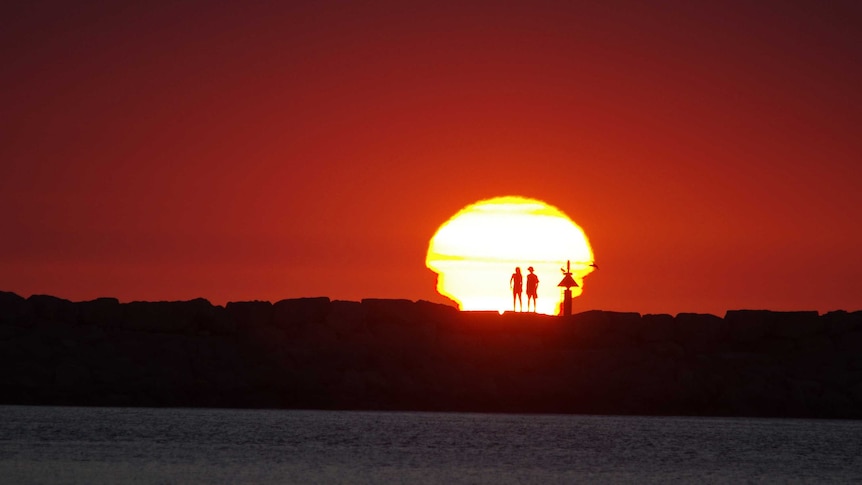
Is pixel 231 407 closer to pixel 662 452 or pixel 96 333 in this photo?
pixel 96 333

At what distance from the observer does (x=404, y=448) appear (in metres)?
63.6

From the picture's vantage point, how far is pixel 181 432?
69.1 metres

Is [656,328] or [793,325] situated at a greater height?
[793,325]

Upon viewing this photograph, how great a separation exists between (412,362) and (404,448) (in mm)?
20634

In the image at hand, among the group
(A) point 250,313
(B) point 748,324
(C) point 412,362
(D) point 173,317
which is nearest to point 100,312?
(D) point 173,317

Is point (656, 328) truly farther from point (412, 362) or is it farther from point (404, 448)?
point (404, 448)

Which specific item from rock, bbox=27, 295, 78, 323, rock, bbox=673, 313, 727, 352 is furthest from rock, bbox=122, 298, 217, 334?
rock, bbox=673, 313, 727, 352

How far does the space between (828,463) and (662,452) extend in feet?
21.1

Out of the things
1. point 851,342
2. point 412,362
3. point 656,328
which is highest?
point 656,328

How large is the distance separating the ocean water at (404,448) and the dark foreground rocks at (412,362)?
3.56ft

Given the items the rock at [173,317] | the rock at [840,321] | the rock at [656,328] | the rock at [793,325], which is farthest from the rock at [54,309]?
the rock at [840,321]

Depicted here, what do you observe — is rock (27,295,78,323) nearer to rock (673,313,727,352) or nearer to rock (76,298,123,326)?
rock (76,298,123,326)

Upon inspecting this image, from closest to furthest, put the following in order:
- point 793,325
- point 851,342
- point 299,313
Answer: point 299,313, point 851,342, point 793,325

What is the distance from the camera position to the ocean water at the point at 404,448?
5281cm
